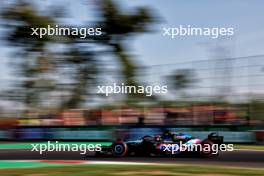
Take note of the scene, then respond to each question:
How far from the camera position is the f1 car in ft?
41.1

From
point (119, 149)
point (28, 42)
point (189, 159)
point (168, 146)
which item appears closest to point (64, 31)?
point (28, 42)

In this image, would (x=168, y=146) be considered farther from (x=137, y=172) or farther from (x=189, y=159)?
(x=137, y=172)

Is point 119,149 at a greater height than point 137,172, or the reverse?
point 119,149

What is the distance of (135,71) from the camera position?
13797mm

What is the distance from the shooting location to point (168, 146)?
41.7 ft

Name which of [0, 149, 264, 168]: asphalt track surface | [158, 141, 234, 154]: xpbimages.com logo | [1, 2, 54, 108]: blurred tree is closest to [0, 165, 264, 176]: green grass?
[0, 149, 264, 168]: asphalt track surface

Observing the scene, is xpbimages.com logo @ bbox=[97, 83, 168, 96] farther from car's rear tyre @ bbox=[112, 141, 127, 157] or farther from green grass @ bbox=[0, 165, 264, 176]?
green grass @ bbox=[0, 165, 264, 176]

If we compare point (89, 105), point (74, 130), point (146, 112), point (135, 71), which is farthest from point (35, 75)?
point (74, 130)

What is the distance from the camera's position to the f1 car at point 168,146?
1252 centimetres

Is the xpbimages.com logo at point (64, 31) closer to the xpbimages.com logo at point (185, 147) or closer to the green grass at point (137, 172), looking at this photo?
the xpbimages.com logo at point (185, 147)

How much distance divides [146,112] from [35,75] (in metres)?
6.25

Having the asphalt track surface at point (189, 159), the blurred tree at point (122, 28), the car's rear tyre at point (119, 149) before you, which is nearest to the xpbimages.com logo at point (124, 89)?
the blurred tree at point (122, 28)

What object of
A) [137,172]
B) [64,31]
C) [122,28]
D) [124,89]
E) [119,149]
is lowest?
[137,172]

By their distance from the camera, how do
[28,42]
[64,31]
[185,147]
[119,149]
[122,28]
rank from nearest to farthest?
[28,42]
[185,147]
[64,31]
[119,149]
[122,28]
